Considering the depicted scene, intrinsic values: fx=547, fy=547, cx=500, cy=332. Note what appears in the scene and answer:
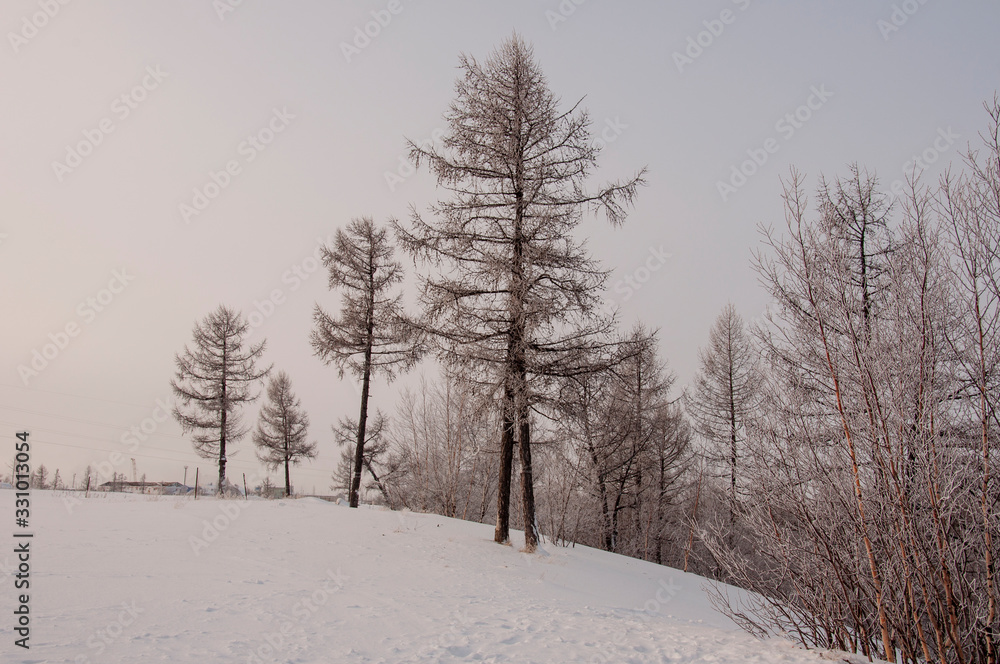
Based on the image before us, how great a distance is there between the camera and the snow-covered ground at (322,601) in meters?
4.04

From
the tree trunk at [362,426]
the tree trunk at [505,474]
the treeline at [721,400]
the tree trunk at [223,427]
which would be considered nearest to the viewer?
the treeline at [721,400]

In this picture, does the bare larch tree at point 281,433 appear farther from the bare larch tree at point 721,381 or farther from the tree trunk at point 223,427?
the bare larch tree at point 721,381

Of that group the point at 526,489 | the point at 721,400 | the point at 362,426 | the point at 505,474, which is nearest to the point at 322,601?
the point at 526,489

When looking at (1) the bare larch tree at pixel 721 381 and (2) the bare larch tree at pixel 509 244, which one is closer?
(2) the bare larch tree at pixel 509 244

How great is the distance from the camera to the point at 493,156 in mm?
11398

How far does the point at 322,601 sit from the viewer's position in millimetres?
5625

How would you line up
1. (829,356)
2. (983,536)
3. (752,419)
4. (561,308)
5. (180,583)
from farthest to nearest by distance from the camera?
(561,308), (180,583), (752,419), (829,356), (983,536)

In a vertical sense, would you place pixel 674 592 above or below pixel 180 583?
below

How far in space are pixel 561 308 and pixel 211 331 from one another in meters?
19.7

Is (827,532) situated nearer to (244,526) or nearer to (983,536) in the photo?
(983,536)

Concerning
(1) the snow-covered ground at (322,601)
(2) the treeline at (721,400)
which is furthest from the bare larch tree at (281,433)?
(1) the snow-covered ground at (322,601)

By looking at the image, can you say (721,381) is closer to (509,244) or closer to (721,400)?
(721,400)

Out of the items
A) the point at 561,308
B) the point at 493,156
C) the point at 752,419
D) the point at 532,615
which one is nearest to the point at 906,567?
the point at 752,419

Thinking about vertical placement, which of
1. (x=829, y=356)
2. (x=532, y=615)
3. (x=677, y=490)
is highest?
(x=829, y=356)
